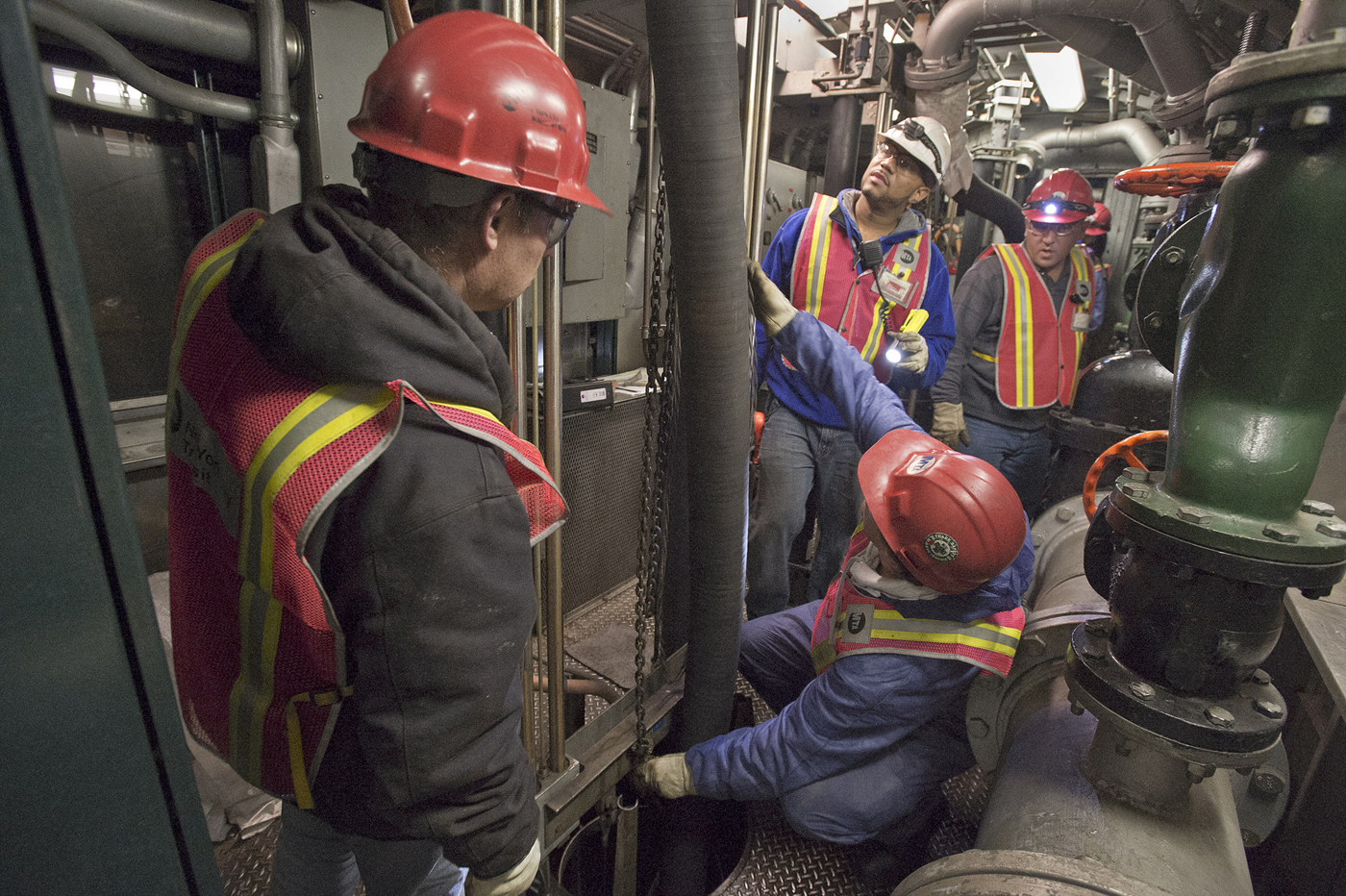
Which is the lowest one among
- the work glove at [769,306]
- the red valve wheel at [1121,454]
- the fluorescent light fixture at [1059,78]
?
the red valve wheel at [1121,454]

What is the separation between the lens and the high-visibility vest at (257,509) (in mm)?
827

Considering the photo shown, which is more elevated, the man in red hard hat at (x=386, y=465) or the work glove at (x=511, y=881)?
the man in red hard hat at (x=386, y=465)

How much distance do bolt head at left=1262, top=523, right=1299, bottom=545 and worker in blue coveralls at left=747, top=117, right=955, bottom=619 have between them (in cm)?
180

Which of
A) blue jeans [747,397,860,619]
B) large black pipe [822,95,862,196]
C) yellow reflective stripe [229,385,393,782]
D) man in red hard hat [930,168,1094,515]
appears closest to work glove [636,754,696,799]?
blue jeans [747,397,860,619]

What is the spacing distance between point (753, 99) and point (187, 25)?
150cm

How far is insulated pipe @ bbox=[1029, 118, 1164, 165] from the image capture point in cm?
629

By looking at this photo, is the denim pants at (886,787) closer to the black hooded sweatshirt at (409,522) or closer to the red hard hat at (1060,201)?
the black hooded sweatshirt at (409,522)

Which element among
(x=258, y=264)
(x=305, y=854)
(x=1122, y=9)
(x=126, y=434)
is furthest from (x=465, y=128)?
(x=1122, y=9)

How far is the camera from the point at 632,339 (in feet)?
13.0

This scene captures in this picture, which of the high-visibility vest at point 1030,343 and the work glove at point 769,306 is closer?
the work glove at point 769,306

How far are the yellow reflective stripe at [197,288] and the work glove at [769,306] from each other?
131 centimetres

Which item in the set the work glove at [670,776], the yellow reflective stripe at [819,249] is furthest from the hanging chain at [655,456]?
the yellow reflective stripe at [819,249]

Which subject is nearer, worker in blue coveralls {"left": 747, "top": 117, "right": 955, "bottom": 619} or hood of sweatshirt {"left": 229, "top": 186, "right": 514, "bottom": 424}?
hood of sweatshirt {"left": 229, "top": 186, "right": 514, "bottom": 424}

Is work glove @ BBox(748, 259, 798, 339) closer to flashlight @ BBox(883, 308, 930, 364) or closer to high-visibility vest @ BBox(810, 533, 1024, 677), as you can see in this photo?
high-visibility vest @ BBox(810, 533, 1024, 677)
